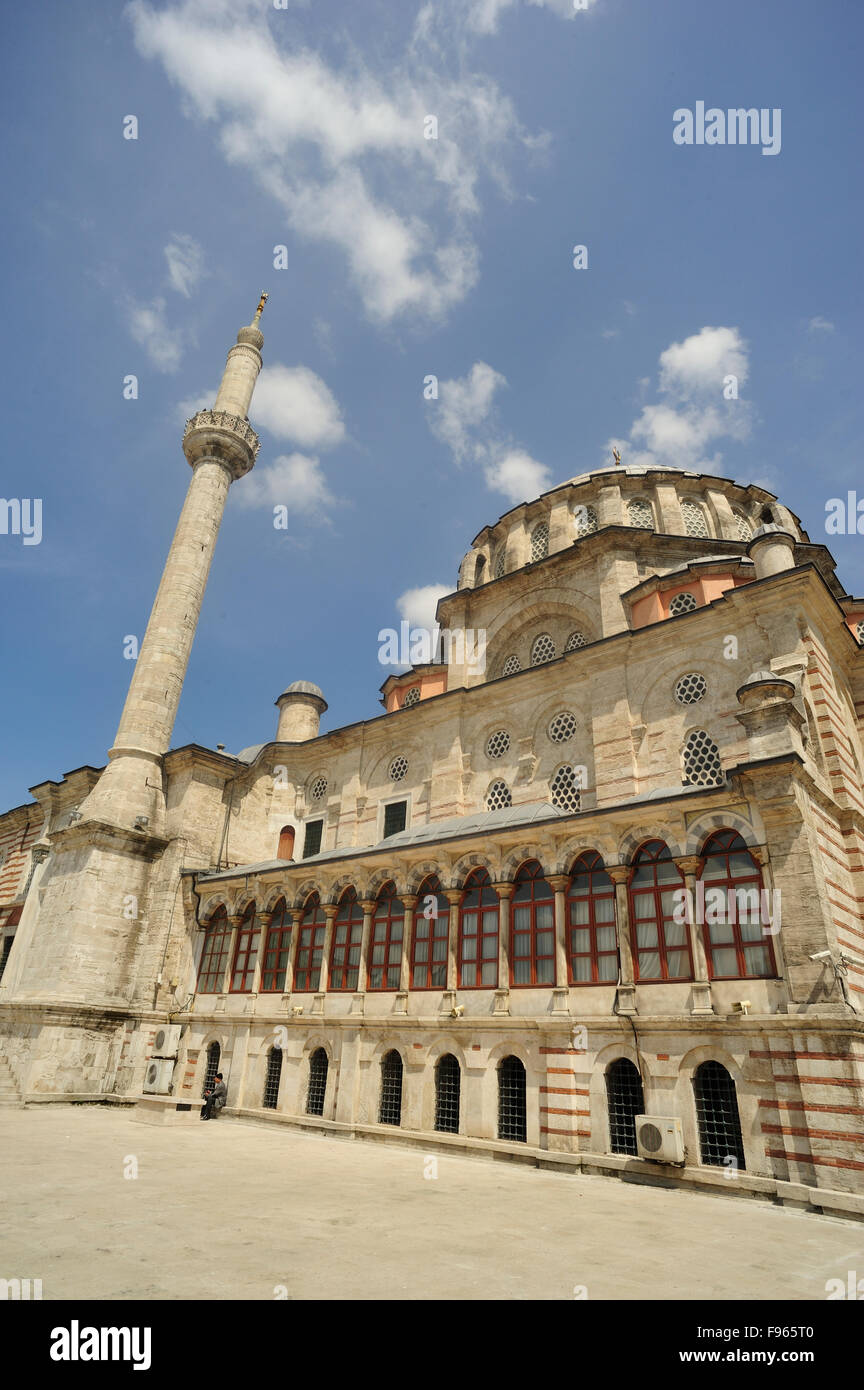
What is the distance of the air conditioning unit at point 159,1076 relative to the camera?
20375mm

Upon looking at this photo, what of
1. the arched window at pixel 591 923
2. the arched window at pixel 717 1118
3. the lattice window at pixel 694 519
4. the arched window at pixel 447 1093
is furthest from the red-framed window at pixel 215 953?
the lattice window at pixel 694 519

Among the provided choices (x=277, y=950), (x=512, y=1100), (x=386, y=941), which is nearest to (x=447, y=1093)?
(x=512, y=1100)

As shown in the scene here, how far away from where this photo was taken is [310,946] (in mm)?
20703

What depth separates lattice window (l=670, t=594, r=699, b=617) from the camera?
2094 cm

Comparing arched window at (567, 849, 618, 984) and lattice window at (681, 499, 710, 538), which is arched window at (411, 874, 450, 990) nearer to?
arched window at (567, 849, 618, 984)

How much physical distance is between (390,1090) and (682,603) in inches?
601

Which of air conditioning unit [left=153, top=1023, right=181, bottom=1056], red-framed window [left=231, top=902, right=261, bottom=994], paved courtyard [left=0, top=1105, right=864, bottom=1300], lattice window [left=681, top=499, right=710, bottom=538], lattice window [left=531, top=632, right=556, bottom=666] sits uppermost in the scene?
lattice window [left=681, top=499, right=710, bottom=538]

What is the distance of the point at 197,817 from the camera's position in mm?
26094

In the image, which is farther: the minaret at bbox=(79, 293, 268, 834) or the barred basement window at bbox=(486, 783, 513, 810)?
the minaret at bbox=(79, 293, 268, 834)

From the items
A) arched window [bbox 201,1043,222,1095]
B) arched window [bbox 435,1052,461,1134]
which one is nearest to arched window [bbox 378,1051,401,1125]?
arched window [bbox 435,1052,461,1134]

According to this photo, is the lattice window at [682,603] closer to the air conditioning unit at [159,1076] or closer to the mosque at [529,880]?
the mosque at [529,880]

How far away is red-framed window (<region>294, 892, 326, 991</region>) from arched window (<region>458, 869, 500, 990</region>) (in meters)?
5.14
